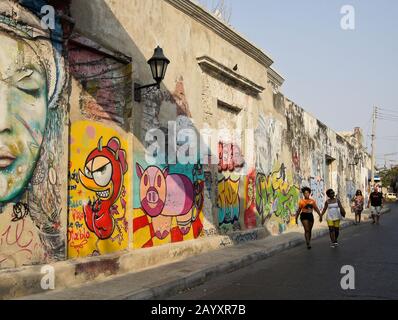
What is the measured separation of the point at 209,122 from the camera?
1154cm

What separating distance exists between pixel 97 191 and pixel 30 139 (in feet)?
5.60

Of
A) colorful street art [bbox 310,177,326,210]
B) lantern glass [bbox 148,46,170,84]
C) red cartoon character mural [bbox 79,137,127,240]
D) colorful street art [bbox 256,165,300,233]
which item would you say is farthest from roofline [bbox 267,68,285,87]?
red cartoon character mural [bbox 79,137,127,240]

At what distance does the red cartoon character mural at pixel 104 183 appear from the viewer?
7.77 meters

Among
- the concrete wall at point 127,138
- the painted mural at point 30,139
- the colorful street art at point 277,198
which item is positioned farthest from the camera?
the colorful street art at point 277,198

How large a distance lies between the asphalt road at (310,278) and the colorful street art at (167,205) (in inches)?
65.7

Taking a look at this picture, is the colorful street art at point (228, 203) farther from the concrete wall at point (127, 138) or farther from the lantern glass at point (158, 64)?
the lantern glass at point (158, 64)

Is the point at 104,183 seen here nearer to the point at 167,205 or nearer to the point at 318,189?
the point at 167,205

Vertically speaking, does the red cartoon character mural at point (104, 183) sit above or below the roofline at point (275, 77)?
below

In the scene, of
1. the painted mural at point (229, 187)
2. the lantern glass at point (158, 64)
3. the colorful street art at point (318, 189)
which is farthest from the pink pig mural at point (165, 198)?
the colorful street art at point (318, 189)

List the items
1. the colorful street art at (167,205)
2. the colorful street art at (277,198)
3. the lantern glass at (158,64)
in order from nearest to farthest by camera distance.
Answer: the lantern glass at (158,64), the colorful street art at (167,205), the colorful street art at (277,198)

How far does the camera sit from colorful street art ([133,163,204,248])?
901 cm

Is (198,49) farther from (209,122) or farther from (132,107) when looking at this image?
(132,107)
